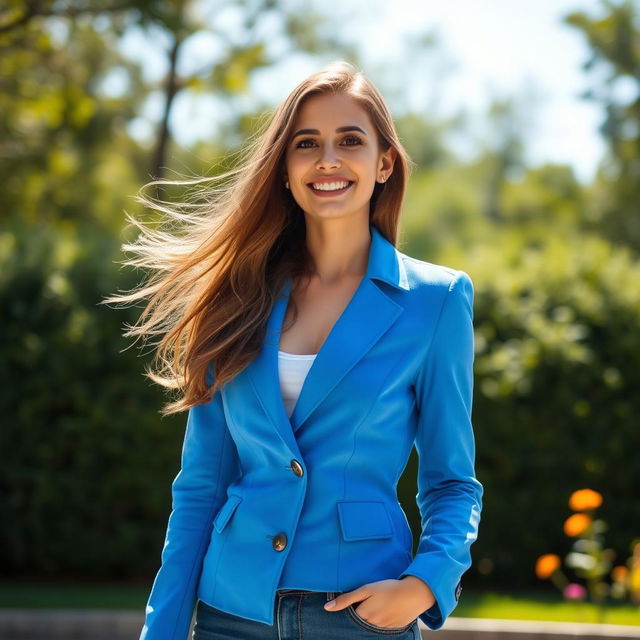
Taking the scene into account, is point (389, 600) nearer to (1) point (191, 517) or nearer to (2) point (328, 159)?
(1) point (191, 517)

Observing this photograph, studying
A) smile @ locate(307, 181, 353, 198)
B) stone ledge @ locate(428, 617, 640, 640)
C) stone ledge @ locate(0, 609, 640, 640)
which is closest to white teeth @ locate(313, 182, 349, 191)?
smile @ locate(307, 181, 353, 198)

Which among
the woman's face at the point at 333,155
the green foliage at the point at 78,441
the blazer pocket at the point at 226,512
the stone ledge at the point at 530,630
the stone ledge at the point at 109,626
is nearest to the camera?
the blazer pocket at the point at 226,512

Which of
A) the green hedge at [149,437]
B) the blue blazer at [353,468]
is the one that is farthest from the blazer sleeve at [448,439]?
the green hedge at [149,437]

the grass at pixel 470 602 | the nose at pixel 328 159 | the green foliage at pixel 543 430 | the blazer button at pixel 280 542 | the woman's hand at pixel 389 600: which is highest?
the nose at pixel 328 159

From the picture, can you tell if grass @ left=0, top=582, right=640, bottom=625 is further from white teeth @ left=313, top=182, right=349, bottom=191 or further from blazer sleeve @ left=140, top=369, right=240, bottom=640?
white teeth @ left=313, top=182, right=349, bottom=191

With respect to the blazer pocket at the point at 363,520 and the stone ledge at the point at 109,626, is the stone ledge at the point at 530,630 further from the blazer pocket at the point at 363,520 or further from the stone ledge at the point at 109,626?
the blazer pocket at the point at 363,520

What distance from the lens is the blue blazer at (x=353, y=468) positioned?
2.38 metres

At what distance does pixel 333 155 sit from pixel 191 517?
0.98 metres

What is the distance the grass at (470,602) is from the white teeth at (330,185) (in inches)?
184

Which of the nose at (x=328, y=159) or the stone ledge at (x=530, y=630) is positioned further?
the stone ledge at (x=530, y=630)

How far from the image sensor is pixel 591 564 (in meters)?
6.82

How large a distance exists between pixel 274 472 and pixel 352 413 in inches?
9.4

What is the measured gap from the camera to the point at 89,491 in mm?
7812

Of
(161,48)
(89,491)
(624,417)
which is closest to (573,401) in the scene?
(624,417)
